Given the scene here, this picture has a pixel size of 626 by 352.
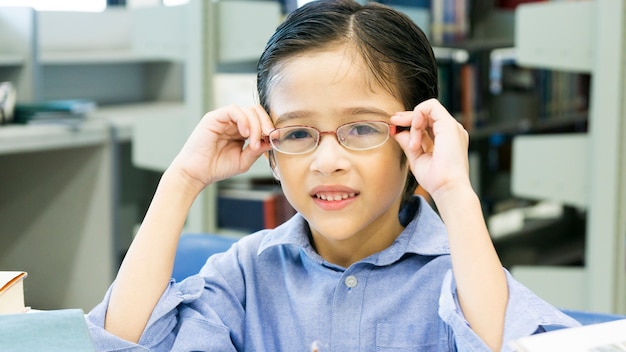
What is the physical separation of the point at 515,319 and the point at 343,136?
309 mm

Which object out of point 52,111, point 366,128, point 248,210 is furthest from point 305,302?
point 52,111

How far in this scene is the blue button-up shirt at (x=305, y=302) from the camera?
3.69 feet

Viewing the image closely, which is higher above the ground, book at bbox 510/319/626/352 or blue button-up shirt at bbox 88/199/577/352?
book at bbox 510/319/626/352

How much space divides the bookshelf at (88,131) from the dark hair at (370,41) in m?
1.64

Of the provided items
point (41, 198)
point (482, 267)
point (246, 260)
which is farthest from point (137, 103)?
point (482, 267)

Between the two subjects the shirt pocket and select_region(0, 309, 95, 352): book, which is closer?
select_region(0, 309, 95, 352): book

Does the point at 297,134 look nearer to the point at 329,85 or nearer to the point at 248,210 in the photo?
the point at 329,85

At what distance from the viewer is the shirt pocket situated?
1.13 meters

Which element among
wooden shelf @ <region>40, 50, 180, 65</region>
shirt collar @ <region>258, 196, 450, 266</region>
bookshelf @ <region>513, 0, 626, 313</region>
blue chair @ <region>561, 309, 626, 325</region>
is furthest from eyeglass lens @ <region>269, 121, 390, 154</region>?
wooden shelf @ <region>40, 50, 180, 65</region>

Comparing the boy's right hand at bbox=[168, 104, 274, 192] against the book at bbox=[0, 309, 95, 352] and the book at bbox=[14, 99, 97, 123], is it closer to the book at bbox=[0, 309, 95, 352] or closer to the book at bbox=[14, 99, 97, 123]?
the book at bbox=[0, 309, 95, 352]

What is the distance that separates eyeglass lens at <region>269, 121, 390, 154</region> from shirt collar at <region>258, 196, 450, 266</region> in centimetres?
15

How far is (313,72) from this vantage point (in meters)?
1.13

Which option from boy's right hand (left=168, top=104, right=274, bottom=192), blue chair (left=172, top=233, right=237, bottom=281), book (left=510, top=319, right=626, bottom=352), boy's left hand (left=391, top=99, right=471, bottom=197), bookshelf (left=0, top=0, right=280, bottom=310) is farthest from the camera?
bookshelf (left=0, top=0, right=280, bottom=310)

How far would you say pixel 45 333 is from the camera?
33.4 inches
